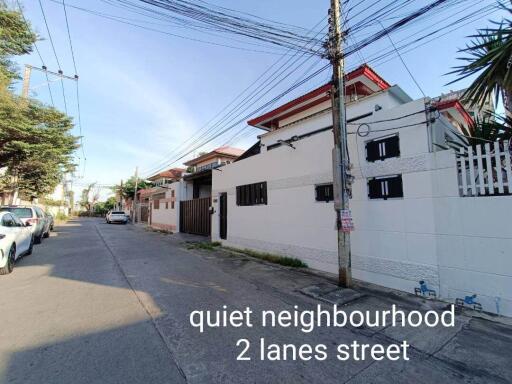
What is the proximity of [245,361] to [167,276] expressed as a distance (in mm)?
4150

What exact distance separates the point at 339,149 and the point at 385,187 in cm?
138

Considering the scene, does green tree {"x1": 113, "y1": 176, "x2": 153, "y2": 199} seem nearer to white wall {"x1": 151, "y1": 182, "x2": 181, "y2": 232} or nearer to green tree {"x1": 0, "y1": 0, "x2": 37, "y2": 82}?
white wall {"x1": 151, "y1": 182, "x2": 181, "y2": 232}

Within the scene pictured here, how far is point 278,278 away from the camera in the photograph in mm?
6527

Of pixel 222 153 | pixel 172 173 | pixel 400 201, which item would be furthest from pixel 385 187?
pixel 172 173

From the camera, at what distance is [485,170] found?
4.56 metres

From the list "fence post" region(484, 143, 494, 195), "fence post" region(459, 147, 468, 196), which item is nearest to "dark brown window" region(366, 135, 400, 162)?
"fence post" region(459, 147, 468, 196)

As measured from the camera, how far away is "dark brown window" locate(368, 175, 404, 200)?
572 centimetres

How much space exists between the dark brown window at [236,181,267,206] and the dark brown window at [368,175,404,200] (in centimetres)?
409

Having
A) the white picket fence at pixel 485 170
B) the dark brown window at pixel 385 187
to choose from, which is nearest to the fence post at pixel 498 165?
the white picket fence at pixel 485 170

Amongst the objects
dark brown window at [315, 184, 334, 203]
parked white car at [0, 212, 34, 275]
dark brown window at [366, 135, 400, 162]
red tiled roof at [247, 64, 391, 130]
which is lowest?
parked white car at [0, 212, 34, 275]

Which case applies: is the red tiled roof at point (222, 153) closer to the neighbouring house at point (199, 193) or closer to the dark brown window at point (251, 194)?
the neighbouring house at point (199, 193)

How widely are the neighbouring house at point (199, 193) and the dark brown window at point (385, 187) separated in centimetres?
788

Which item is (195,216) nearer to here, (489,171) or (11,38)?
(11,38)

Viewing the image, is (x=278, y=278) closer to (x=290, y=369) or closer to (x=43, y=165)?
(x=290, y=369)
